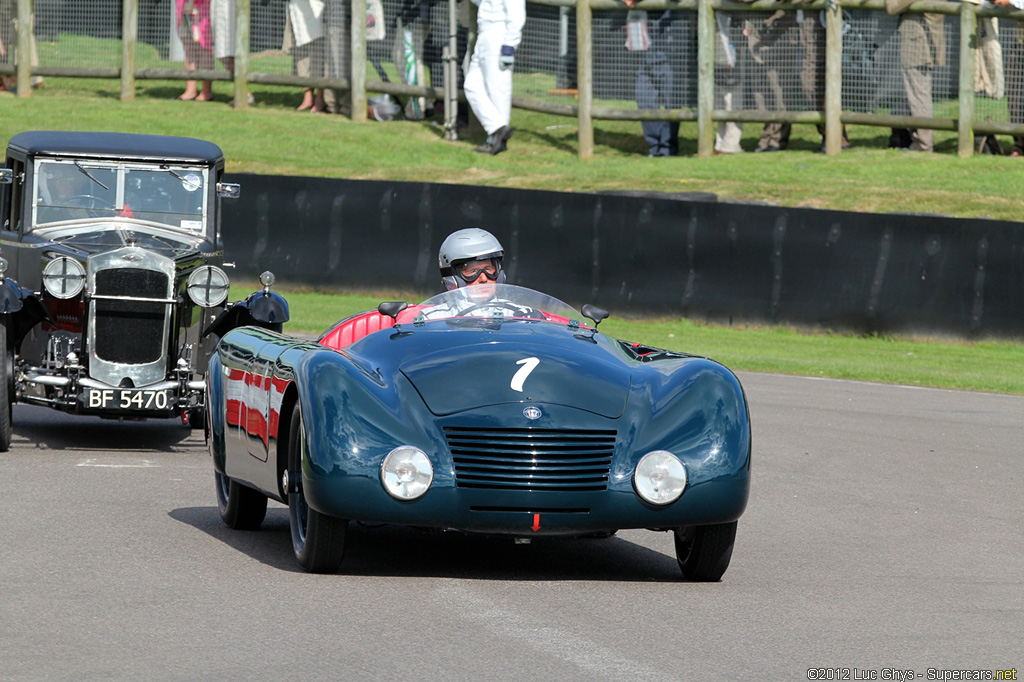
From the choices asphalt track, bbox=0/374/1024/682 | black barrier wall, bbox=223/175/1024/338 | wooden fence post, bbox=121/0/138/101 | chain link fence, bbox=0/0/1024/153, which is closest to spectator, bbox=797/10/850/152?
chain link fence, bbox=0/0/1024/153

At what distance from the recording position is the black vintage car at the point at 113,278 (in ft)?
35.8

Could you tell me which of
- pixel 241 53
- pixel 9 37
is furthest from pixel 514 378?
pixel 9 37

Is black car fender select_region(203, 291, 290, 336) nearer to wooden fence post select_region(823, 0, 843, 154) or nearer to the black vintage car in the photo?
the black vintage car

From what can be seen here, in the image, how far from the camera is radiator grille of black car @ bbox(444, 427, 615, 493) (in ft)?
21.1

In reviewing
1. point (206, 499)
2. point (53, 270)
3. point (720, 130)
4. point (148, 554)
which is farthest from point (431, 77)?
point (148, 554)

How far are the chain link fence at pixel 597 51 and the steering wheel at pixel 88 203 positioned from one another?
14.1 meters

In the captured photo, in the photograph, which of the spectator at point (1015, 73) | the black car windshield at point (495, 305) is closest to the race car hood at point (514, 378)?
the black car windshield at point (495, 305)

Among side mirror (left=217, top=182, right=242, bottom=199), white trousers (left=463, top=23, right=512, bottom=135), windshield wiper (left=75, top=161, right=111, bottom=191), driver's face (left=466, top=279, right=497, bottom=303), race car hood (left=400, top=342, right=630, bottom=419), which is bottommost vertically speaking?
race car hood (left=400, top=342, right=630, bottom=419)

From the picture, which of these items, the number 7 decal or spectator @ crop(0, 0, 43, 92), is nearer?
the number 7 decal

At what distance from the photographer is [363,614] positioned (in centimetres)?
596

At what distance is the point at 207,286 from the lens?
37.2 feet

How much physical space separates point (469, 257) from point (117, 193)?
4.45m

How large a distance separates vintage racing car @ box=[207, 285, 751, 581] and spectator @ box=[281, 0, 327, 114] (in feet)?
67.5

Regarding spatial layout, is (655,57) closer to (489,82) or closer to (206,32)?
(489,82)
